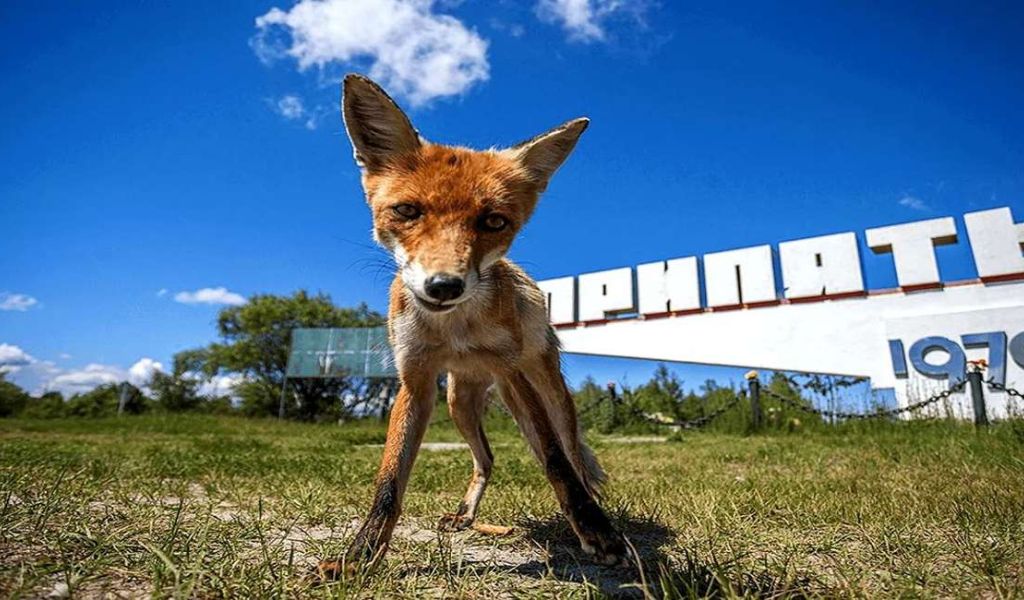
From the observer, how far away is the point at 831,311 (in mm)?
16453

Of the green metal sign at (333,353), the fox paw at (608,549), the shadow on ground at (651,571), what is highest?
the green metal sign at (333,353)

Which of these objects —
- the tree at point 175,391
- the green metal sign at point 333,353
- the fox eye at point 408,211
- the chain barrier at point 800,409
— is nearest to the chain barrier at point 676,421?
the chain barrier at point 800,409

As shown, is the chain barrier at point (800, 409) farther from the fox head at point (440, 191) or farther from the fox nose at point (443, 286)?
the fox nose at point (443, 286)

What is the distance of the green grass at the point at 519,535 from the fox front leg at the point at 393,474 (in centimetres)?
10

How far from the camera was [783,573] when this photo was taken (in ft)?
6.11

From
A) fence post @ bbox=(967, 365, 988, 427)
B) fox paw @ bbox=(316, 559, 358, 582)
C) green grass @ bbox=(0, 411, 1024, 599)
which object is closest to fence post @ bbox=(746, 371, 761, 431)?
fence post @ bbox=(967, 365, 988, 427)

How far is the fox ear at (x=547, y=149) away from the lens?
9.62ft

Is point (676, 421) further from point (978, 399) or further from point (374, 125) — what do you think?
Answer: point (374, 125)

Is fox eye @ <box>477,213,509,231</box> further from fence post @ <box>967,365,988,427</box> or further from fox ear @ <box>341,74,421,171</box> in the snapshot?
fence post @ <box>967,365,988,427</box>

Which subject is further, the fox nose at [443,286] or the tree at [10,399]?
the tree at [10,399]

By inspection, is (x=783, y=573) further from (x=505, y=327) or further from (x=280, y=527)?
(x=280, y=527)

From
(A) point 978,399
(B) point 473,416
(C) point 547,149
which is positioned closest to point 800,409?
(A) point 978,399

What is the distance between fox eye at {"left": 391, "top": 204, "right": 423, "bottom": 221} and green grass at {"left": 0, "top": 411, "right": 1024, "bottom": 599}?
1437 millimetres

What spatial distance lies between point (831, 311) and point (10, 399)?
34.0 meters
